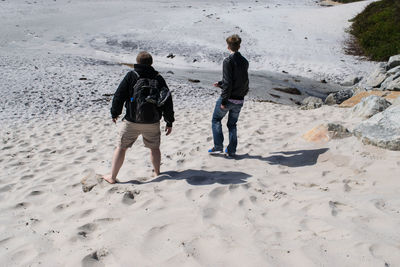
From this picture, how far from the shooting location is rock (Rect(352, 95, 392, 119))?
746 cm

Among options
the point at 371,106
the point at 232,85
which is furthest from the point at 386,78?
the point at 232,85

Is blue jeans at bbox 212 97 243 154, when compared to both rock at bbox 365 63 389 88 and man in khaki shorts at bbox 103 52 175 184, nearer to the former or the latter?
man in khaki shorts at bbox 103 52 175 184

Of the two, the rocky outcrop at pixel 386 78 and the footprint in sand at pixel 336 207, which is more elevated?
the footprint in sand at pixel 336 207

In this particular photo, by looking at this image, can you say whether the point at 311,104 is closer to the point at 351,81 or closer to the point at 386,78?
the point at 386,78

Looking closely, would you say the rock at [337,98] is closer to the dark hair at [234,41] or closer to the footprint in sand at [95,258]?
the dark hair at [234,41]

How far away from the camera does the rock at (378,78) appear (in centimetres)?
1246

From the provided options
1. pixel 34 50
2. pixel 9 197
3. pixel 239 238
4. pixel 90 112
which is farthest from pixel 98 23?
pixel 239 238

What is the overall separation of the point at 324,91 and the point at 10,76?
40.0 ft

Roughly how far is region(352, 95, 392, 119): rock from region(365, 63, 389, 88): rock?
546cm

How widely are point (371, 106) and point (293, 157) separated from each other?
2788mm

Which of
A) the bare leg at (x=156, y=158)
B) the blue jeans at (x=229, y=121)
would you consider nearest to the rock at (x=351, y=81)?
the blue jeans at (x=229, y=121)

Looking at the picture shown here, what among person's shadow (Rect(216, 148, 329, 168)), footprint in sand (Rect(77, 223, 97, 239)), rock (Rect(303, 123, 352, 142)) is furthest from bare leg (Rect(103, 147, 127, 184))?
rock (Rect(303, 123, 352, 142))

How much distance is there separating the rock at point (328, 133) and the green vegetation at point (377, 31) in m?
16.3

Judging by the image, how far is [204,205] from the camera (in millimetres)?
Result: 4051
